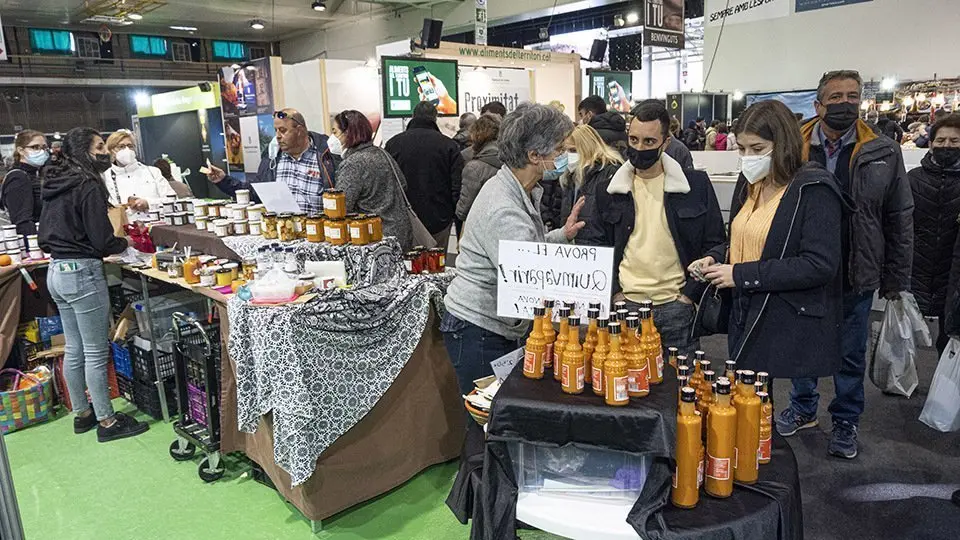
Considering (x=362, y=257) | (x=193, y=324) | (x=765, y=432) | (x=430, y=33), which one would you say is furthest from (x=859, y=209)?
(x=430, y=33)

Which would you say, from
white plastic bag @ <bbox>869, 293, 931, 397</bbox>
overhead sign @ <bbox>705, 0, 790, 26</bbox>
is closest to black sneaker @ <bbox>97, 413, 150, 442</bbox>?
white plastic bag @ <bbox>869, 293, 931, 397</bbox>

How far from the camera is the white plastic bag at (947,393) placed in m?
2.91

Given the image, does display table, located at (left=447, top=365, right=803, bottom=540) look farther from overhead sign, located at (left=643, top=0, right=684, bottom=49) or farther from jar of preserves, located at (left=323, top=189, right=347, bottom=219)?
overhead sign, located at (left=643, top=0, right=684, bottom=49)

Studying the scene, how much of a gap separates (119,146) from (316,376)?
331cm

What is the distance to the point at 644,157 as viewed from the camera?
220 centimetres

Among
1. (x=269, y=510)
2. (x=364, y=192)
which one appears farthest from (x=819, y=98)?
(x=269, y=510)


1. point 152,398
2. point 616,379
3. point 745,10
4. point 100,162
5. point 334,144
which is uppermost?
point 745,10

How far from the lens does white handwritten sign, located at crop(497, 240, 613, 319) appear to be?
163 centimetres

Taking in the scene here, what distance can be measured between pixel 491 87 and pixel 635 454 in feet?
25.5

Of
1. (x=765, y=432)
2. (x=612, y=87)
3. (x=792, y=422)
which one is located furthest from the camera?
(x=612, y=87)

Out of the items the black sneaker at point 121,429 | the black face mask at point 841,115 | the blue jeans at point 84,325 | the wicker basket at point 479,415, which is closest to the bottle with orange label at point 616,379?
the wicker basket at point 479,415

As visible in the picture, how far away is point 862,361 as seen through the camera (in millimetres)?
2885

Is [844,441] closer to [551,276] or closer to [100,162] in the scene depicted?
[551,276]

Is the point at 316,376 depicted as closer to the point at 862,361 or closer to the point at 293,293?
the point at 293,293
